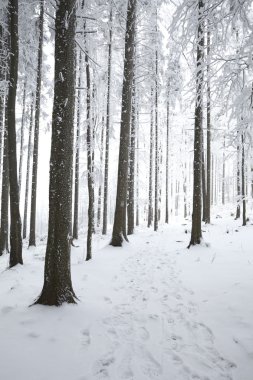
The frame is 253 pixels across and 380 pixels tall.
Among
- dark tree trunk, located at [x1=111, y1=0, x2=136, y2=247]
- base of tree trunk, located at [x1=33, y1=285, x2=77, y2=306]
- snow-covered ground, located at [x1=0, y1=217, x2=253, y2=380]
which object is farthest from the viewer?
dark tree trunk, located at [x1=111, y1=0, x2=136, y2=247]

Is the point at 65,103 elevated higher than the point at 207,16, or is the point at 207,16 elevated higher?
the point at 207,16

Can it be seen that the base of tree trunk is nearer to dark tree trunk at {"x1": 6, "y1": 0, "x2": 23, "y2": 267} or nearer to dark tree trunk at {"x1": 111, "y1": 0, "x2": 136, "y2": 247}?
dark tree trunk at {"x1": 6, "y1": 0, "x2": 23, "y2": 267}

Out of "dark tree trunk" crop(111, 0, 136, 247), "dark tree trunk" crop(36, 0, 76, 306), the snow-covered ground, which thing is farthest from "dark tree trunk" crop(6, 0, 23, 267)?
"dark tree trunk" crop(36, 0, 76, 306)

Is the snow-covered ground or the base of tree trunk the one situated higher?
the base of tree trunk

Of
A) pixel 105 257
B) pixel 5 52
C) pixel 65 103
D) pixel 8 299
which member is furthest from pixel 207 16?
pixel 5 52

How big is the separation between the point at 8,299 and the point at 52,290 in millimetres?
1061

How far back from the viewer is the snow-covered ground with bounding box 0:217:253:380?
9.36ft

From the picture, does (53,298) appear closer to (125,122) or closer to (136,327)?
(136,327)

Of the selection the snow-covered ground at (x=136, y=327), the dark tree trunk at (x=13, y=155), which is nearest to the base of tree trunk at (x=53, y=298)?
the snow-covered ground at (x=136, y=327)

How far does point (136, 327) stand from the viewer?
3.86 m

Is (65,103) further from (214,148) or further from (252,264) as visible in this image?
(214,148)

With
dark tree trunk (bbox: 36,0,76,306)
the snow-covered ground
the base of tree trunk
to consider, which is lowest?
the snow-covered ground

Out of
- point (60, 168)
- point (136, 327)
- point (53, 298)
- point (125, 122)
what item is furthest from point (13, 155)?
point (136, 327)

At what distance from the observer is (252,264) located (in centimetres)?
642
